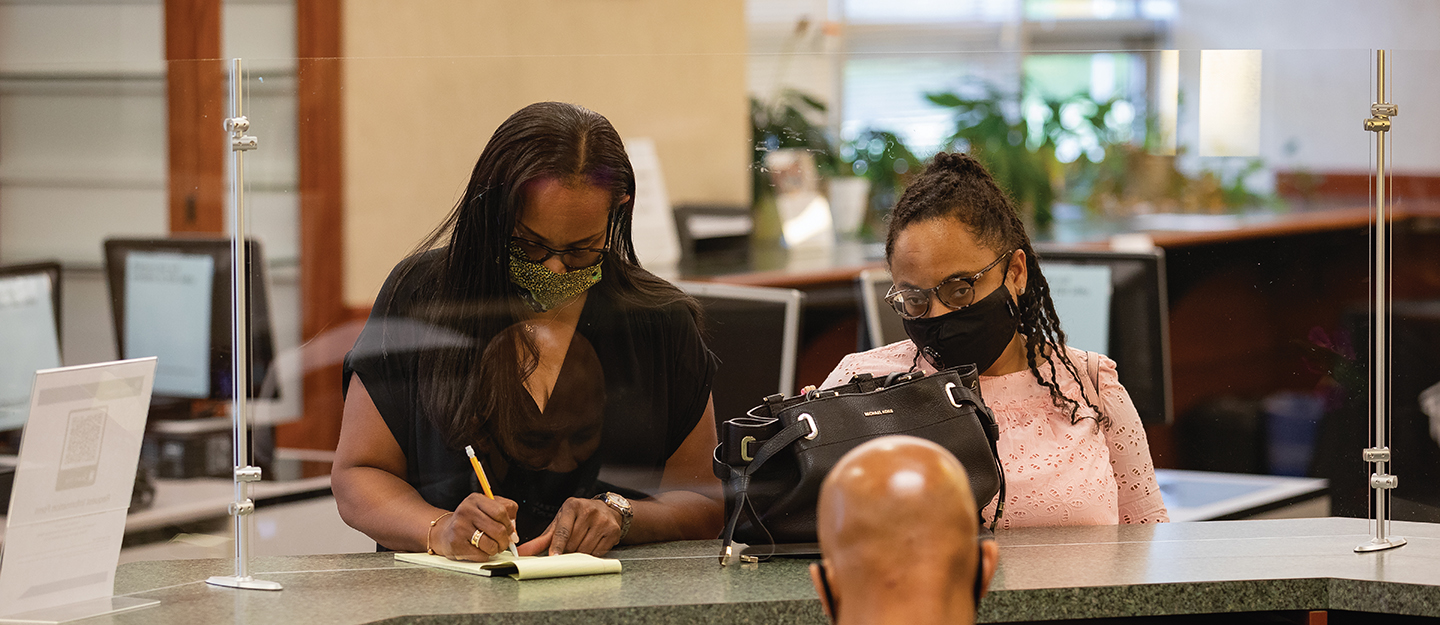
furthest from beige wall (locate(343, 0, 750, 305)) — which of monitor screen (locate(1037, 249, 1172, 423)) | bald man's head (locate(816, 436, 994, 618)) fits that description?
bald man's head (locate(816, 436, 994, 618))

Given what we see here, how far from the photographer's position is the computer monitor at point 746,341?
1769mm

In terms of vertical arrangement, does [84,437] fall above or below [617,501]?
above

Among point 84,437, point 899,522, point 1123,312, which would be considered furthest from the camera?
point 1123,312

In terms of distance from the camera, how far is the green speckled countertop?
4.61 ft

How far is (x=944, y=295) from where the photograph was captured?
1799 millimetres

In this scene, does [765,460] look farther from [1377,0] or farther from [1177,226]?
[1377,0]

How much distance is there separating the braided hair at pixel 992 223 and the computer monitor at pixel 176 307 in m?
0.99

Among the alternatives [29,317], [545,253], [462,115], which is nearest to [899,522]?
[545,253]

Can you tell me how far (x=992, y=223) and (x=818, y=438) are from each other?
0.50 m

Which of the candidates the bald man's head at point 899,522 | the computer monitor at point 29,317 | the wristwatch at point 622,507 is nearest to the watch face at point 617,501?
the wristwatch at point 622,507

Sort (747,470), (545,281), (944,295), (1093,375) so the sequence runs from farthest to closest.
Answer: (1093,375) < (944,295) < (545,281) < (747,470)

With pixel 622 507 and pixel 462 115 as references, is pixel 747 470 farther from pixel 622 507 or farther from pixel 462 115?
pixel 462 115

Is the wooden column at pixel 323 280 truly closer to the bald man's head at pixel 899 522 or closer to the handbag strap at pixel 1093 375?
the handbag strap at pixel 1093 375

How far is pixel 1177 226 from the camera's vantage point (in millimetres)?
3188
